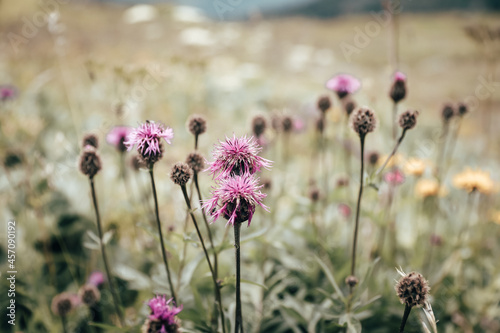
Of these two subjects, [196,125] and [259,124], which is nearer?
[196,125]

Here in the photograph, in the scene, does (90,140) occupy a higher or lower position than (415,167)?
higher

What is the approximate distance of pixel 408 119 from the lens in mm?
1619

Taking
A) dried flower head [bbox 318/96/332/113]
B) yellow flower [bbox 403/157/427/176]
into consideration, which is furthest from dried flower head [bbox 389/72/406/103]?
yellow flower [bbox 403/157/427/176]

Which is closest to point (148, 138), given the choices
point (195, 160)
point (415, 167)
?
point (195, 160)

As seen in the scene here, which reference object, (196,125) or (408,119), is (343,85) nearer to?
(408,119)

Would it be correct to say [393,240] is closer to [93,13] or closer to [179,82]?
[179,82]

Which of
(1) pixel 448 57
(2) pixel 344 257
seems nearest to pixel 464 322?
(2) pixel 344 257

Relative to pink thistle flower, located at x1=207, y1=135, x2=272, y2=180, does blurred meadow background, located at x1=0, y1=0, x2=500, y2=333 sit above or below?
below

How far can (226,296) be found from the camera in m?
2.14

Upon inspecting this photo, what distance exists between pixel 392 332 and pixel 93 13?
36888mm

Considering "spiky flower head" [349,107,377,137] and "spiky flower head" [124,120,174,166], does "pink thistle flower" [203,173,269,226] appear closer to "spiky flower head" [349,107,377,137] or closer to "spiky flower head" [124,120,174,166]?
"spiky flower head" [124,120,174,166]

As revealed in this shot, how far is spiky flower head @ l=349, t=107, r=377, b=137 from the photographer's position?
1.55 metres

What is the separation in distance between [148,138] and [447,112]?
1.87m

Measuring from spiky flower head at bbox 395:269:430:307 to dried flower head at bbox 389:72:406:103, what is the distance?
41.1 inches
